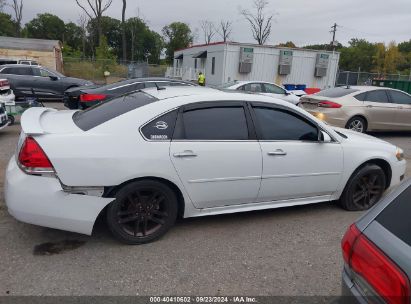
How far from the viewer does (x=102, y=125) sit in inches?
130

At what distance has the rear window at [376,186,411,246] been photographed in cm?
158

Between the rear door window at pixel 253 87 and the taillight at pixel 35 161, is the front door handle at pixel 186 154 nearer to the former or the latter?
the taillight at pixel 35 161

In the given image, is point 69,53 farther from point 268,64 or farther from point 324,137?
point 324,137

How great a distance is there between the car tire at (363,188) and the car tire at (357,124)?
16.3 feet

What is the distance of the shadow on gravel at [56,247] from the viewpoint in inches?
127

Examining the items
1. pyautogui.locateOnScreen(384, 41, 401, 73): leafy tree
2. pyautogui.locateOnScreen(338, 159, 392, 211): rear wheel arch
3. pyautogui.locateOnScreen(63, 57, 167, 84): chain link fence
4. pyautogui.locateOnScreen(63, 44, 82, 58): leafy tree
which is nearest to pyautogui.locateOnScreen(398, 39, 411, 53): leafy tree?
pyautogui.locateOnScreen(384, 41, 401, 73): leafy tree

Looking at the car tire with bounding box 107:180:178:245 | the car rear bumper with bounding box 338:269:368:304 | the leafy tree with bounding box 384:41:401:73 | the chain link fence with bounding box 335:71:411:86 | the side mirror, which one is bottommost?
the car tire with bounding box 107:180:178:245

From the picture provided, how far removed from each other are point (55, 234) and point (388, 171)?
410cm

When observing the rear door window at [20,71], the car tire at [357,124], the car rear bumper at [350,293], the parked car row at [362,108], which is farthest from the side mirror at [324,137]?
the rear door window at [20,71]

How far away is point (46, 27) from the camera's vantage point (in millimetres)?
72812

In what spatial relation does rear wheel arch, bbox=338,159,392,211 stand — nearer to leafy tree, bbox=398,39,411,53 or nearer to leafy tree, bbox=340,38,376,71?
leafy tree, bbox=340,38,376,71

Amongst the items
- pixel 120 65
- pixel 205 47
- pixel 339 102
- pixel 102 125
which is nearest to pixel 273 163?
pixel 102 125

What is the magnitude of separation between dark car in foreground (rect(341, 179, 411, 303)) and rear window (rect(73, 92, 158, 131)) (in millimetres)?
2420

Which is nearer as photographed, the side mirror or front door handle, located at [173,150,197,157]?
front door handle, located at [173,150,197,157]
